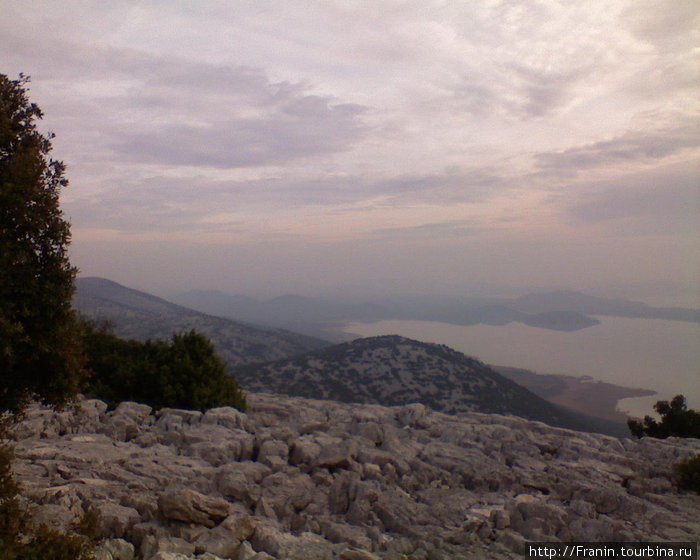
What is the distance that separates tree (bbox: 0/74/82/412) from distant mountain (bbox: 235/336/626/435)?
30.2 meters

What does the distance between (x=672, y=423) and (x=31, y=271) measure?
18884 mm

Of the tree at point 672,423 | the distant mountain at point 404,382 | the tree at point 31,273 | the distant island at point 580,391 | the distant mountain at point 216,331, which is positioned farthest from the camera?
the distant mountain at point 216,331

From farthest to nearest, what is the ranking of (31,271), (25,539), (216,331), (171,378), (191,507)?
(216,331)
(171,378)
(31,271)
(191,507)
(25,539)

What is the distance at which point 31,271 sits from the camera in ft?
22.6

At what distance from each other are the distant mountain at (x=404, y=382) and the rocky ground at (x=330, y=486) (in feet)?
83.7

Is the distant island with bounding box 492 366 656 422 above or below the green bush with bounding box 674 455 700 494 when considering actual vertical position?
below

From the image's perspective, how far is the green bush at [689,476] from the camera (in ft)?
31.0

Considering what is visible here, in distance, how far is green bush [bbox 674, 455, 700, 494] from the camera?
31.0 ft

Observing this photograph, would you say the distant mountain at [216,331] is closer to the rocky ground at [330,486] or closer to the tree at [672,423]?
the tree at [672,423]

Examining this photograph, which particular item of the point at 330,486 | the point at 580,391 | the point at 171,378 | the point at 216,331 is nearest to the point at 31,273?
the point at 330,486

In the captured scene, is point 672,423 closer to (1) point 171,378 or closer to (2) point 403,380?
(1) point 171,378

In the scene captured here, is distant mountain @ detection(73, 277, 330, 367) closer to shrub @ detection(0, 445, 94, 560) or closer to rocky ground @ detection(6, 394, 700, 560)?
rocky ground @ detection(6, 394, 700, 560)

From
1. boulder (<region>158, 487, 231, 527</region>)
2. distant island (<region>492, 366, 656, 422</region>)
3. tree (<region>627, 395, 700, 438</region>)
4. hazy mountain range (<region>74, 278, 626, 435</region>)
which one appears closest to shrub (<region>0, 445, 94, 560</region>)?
boulder (<region>158, 487, 231, 527</region>)

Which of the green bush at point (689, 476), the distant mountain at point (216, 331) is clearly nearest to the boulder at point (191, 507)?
the green bush at point (689, 476)
